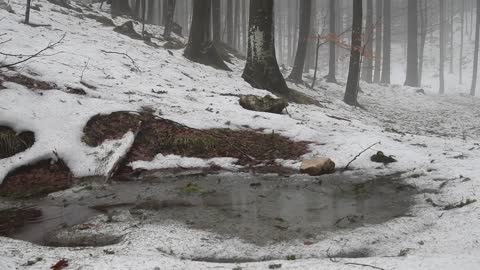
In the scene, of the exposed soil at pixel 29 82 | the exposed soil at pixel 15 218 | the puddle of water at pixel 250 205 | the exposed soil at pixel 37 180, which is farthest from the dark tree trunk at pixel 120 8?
the exposed soil at pixel 15 218

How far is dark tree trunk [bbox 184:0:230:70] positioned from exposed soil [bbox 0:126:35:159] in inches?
288

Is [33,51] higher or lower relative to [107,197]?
higher

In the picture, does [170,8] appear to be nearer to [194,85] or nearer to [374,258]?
[194,85]

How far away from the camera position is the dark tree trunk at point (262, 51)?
9.24 meters

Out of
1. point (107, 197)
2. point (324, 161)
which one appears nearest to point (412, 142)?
point (324, 161)

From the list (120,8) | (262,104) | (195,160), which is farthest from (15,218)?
(120,8)

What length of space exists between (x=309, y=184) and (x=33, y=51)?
258 inches

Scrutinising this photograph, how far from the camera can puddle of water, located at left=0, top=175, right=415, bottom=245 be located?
375 centimetres

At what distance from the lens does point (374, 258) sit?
292cm

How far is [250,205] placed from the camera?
4.37 m

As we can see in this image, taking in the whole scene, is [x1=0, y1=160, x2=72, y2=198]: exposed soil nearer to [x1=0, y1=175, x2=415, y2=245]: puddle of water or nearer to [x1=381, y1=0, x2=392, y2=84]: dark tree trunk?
[x1=0, y1=175, x2=415, y2=245]: puddle of water

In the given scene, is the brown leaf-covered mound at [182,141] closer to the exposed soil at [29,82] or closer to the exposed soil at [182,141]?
the exposed soil at [182,141]

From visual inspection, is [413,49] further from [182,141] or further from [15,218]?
[15,218]

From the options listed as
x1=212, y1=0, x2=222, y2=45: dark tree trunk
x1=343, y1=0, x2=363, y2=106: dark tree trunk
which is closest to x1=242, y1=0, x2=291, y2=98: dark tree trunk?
x1=343, y1=0, x2=363, y2=106: dark tree trunk
